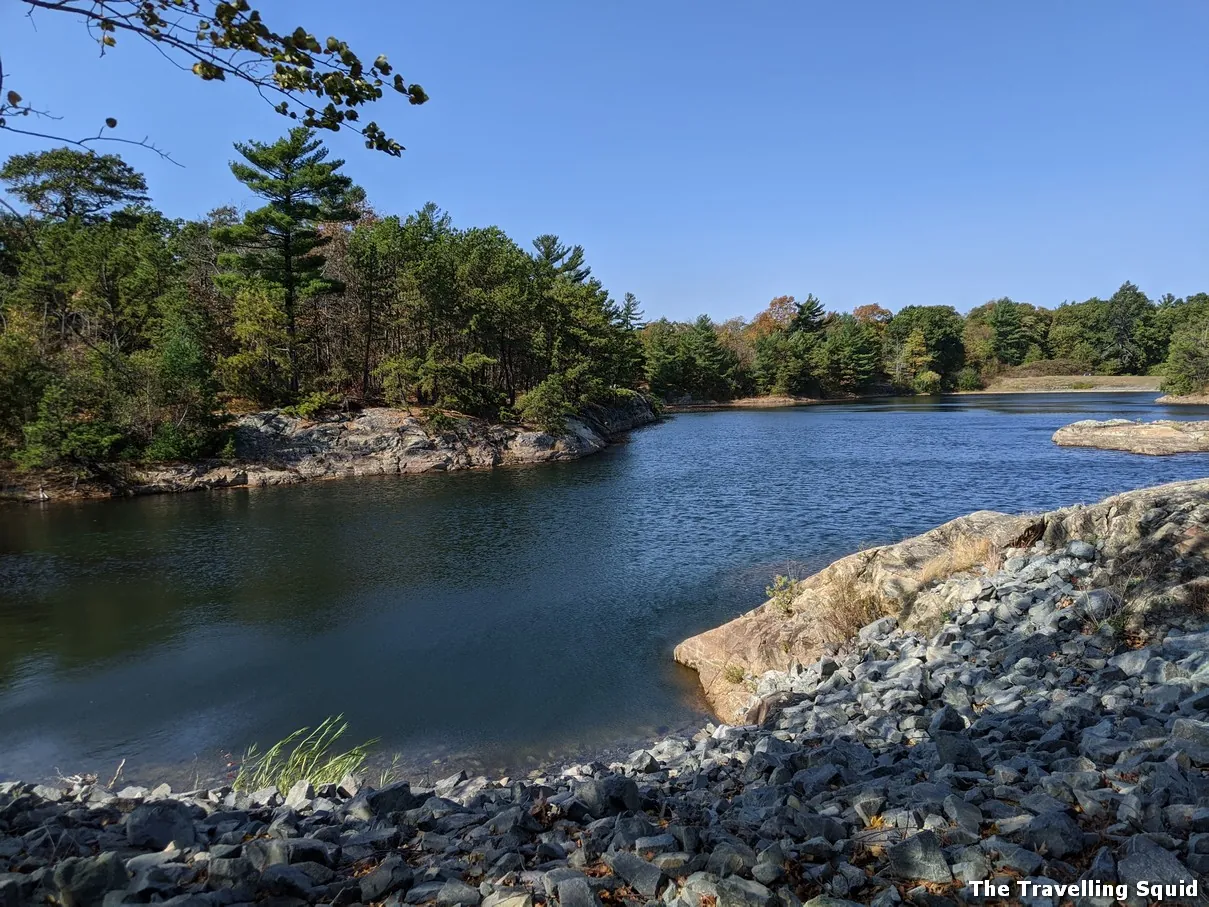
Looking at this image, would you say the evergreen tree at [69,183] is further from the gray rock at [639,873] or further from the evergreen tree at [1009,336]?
the evergreen tree at [1009,336]

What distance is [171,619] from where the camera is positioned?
599 inches

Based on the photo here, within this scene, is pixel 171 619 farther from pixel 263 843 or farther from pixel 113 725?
pixel 263 843

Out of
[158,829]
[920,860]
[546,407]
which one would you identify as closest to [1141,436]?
[546,407]

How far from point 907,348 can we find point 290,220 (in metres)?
98.4

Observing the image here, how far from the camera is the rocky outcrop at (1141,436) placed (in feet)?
120

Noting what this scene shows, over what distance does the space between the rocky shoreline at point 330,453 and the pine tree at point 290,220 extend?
505cm

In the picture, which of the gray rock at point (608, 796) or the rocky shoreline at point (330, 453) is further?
the rocky shoreline at point (330, 453)

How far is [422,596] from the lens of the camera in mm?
16625

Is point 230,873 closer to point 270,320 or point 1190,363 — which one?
point 270,320

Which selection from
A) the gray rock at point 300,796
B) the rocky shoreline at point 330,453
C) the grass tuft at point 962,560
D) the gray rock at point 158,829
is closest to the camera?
the gray rock at point 158,829

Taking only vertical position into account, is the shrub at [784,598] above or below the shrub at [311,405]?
below

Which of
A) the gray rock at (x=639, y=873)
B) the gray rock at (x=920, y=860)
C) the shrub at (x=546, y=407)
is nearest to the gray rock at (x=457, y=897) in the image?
the gray rock at (x=639, y=873)

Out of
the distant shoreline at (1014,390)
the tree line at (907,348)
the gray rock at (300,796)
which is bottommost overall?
the gray rock at (300,796)

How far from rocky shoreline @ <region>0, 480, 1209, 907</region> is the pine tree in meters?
36.1
